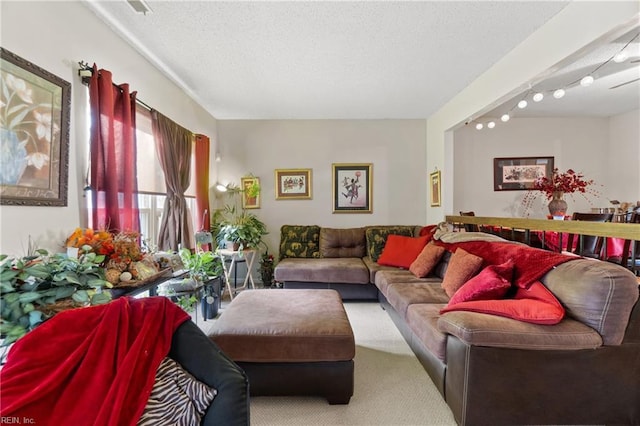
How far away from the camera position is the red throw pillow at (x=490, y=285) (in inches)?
73.7

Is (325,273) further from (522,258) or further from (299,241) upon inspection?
(522,258)

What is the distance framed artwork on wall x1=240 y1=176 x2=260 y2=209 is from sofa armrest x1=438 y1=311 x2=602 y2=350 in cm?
353

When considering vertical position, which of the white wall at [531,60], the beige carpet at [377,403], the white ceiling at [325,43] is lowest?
the beige carpet at [377,403]

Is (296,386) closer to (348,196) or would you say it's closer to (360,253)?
(360,253)

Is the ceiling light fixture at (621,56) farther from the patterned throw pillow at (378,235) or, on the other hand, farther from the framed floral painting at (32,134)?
the framed floral painting at (32,134)

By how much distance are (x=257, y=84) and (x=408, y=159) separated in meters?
2.57

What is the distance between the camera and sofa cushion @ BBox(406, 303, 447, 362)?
1712 mm

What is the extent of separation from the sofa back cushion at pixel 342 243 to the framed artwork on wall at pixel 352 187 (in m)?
0.44

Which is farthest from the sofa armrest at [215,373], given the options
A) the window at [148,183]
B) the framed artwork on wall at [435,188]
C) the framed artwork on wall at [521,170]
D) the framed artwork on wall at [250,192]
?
the framed artwork on wall at [521,170]

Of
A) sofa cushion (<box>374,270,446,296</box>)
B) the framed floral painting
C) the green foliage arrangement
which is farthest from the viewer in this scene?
sofa cushion (<box>374,270,446,296</box>)

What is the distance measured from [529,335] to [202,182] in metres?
3.64

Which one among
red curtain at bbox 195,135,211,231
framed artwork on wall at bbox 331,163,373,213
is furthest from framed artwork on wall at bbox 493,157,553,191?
red curtain at bbox 195,135,211,231

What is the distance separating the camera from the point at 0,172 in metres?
1.36

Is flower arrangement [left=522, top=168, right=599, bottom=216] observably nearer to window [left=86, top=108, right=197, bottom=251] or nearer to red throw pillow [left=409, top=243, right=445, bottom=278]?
red throw pillow [left=409, top=243, right=445, bottom=278]
